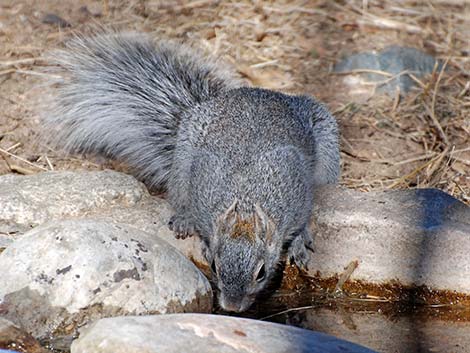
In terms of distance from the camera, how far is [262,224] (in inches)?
202

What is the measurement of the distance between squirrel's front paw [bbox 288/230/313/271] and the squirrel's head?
12.5 inches

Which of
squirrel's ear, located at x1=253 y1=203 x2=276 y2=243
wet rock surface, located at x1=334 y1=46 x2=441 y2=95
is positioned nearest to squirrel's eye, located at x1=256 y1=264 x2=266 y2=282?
squirrel's ear, located at x1=253 y1=203 x2=276 y2=243

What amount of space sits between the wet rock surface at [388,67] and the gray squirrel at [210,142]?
1.78 metres

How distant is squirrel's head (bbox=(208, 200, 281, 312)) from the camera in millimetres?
4820

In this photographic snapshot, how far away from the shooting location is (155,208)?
5996 millimetres

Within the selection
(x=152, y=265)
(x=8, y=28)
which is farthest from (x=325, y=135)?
(x=8, y=28)

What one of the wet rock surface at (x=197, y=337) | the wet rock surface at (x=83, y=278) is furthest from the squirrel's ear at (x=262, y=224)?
the wet rock surface at (x=197, y=337)

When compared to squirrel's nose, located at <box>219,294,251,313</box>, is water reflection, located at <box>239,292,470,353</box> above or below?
below

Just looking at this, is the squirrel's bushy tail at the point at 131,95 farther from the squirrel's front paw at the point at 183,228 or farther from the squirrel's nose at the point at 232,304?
the squirrel's nose at the point at 232,304

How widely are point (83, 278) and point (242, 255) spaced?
2.82ft

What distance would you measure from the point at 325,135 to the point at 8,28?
3.41 meters

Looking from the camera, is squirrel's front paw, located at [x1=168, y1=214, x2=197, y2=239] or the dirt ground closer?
squirrel's front paw, located at [x1=168, y1=214, x2=197, y2=239]

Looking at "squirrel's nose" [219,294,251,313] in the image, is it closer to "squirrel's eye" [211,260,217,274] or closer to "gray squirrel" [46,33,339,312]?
"gray squirrel" [46,33,339,312]

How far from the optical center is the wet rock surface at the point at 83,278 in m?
4.55
